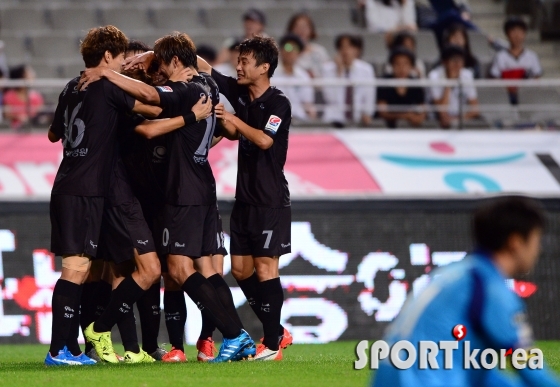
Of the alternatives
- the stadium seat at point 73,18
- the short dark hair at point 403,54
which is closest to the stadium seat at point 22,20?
the stadium seat at point 73,18

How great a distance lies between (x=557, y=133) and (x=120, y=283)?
21.6ft

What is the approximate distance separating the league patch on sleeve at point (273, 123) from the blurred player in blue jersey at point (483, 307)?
3.75m

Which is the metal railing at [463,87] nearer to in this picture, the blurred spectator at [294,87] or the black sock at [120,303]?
the blurred spectator at [294,87]

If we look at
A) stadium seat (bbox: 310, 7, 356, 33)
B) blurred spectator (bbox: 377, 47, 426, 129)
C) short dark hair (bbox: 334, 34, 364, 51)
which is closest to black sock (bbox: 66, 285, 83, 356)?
blurred spectator (bbox: 377, 47, 426, 129)

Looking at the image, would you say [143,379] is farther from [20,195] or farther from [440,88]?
[440,88]

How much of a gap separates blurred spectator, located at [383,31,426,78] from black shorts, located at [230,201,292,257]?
5.76 m

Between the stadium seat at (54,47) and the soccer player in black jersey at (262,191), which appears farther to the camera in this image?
the stadium seat at (54,47)

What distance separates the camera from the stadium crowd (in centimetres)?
1230

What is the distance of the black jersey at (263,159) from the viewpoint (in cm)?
760

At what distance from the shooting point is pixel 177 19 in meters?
15.5

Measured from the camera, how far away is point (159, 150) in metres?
7.29

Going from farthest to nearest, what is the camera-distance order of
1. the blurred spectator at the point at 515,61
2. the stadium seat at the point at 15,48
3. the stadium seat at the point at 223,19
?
the stadium seat at the point at 223,19 < the stadium seat at the point at 15,48 < the blurred spectator at the point at 515,61

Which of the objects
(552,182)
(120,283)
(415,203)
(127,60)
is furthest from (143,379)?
(552,182)

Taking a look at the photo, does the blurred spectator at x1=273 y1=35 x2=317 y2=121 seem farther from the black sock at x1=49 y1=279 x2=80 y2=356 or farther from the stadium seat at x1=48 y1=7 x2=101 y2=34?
the black sock at x1=49 y1=279 x2=80 y2=356
